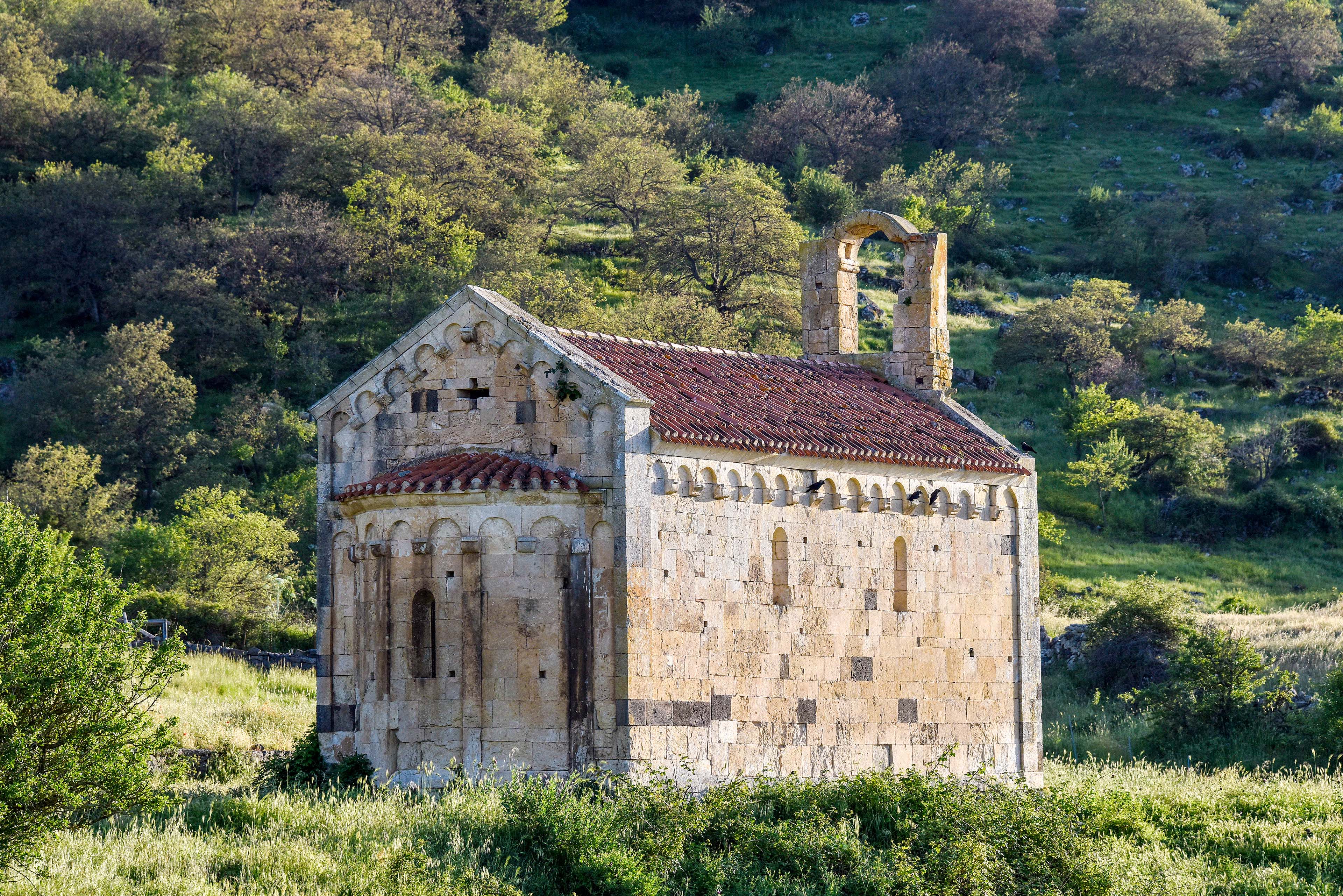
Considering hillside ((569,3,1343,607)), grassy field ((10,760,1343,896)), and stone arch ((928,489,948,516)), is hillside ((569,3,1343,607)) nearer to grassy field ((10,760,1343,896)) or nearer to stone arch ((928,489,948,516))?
stone arch ((928,489,948,516))

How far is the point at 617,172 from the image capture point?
69812mm

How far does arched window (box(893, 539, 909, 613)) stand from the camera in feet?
78.6

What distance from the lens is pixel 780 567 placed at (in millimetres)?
22250

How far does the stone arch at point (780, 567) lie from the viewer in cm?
2217

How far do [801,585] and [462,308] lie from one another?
5.48 m

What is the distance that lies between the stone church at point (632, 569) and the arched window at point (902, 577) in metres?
0.04

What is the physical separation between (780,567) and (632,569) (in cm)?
270

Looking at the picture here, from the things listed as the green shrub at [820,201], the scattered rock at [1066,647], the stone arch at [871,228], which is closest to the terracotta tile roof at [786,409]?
the stone arch at [871,228]

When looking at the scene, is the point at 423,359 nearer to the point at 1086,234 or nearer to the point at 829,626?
the point at 829,626

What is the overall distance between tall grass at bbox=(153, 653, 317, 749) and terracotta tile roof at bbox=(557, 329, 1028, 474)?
8.70 meters

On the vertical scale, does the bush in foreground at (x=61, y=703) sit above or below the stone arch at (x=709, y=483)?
below

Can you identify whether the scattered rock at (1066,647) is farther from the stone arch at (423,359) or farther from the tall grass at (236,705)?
the stone arch at (423,359)

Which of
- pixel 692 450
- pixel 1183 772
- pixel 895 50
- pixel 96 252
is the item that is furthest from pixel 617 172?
pixel 692 450

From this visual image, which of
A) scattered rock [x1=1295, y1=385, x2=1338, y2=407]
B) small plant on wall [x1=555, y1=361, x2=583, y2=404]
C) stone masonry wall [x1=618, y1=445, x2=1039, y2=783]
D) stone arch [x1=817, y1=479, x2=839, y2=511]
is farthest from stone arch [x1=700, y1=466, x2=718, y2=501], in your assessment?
scattered rock [x1=1295, y1=385, x2=1338, y2=407]
